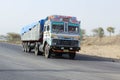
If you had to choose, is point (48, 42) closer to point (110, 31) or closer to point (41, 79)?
point (41, 79)

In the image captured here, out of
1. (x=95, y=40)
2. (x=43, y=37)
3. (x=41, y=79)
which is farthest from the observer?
(x=95, y=40)

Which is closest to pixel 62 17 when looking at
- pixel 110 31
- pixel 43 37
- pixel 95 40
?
pixel 43 37

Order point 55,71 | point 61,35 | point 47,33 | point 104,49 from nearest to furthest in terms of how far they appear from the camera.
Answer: point 55,71 < point 61,35 < point 47,33 < point 104,49

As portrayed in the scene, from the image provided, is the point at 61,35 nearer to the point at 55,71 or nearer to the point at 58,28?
the point at 58,28

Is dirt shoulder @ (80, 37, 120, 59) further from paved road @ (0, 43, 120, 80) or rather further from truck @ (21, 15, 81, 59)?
paved road @ (0, 43, 120, 80)

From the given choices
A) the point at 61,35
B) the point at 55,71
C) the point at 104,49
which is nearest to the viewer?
the point at 55,71

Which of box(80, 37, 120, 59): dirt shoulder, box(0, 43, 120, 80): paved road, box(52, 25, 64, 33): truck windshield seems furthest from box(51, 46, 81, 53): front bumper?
box(80, 37, 120, 59): dirt shoulder

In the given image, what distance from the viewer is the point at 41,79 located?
1466cm

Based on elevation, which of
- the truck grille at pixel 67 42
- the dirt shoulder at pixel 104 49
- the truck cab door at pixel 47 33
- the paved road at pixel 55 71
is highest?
the truck cab door at pixel 47 33

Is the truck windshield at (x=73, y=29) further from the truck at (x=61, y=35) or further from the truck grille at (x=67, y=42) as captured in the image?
the truck grille at (x=67, y=42)

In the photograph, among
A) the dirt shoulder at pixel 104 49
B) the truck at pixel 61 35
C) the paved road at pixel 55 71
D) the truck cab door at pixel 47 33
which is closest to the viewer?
the paved road at pixel 55 71

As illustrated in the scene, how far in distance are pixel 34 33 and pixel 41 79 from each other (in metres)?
20.7

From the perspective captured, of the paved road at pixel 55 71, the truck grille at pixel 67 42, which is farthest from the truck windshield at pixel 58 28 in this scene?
the paved road at pixel 55 71

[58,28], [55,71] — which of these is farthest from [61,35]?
[55,71]
